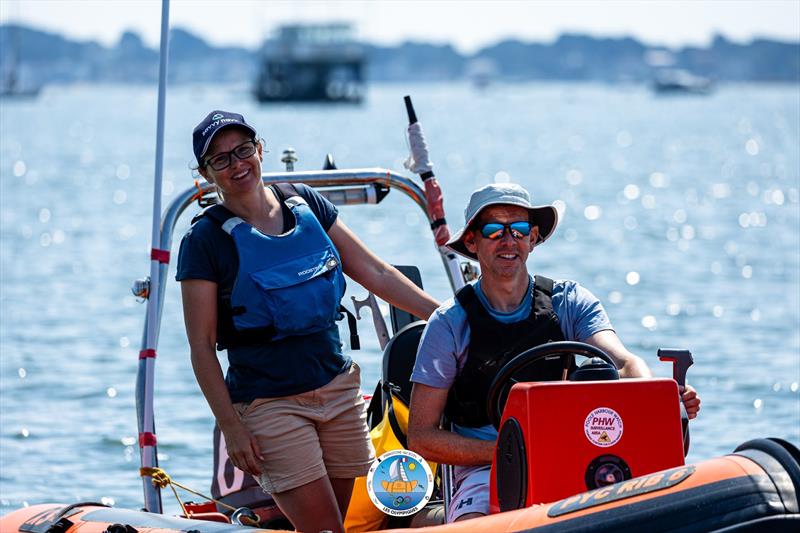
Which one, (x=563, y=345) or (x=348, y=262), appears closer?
(x=563, y=345)

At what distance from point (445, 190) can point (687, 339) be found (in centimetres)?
1793

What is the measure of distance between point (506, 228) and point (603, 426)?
609mm

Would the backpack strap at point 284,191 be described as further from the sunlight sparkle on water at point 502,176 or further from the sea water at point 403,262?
the sunlight sparkle on water at point 502,176

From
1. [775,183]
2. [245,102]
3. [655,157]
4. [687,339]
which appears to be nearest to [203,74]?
[245,102]

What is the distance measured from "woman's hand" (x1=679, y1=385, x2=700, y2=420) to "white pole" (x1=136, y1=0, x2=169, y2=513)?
1680mm

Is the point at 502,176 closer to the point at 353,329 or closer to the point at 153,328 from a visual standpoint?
the point at 153,328

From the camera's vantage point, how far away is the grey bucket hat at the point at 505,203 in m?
3.81

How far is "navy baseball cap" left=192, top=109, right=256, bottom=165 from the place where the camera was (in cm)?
382

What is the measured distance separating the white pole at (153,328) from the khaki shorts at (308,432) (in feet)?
2.25

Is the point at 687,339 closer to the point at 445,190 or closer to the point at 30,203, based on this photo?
the point at 445,190

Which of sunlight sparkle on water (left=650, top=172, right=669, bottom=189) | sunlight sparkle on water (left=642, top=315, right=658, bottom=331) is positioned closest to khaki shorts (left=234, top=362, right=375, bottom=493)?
sunlight sparkle on water (left=642, top=315, right=658, bottom=331)

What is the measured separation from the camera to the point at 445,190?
99.9ft

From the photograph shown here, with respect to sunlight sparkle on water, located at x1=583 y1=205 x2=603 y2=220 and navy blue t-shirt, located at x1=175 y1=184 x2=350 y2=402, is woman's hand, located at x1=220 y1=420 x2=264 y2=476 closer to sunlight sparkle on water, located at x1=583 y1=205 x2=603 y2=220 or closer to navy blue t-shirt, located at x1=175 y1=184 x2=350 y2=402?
navy blue t-shirt, located at x1=175 y1=184 x2=350 y2=402

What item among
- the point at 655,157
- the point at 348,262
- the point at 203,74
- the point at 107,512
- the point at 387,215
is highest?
the point at 203,74
